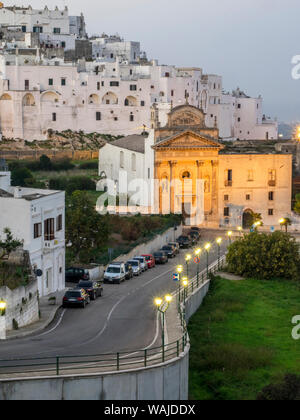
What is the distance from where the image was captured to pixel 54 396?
24.8m

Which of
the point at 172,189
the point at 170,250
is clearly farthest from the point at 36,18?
the point at 170,250

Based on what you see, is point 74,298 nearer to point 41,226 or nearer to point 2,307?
point 41,226

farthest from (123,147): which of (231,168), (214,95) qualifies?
(214,95)

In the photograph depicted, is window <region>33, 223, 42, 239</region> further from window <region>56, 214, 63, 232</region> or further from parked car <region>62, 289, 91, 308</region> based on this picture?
parked car <region>62, 289, 91, 308</region>

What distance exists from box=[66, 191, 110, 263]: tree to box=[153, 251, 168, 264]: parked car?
3256mm

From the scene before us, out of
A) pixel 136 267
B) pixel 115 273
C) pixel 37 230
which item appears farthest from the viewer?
pixel 136 267

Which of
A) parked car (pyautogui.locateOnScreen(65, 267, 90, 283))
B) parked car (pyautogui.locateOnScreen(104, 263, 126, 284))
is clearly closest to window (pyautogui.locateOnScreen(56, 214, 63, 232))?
parked car (pyautogui.locateOnScreen(65, 267, 90, 283))

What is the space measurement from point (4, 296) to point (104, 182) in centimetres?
5032

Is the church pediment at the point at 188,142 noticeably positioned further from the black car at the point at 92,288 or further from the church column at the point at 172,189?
the black car at the point at 92,288

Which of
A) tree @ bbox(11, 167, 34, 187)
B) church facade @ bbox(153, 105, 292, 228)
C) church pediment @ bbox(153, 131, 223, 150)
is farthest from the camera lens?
tree @ bbox(11, 167, 34, 187)

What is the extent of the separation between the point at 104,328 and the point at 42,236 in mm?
8214

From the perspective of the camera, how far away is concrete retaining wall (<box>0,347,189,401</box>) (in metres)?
24.7

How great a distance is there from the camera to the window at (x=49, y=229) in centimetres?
4022

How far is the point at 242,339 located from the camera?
3838 cm
